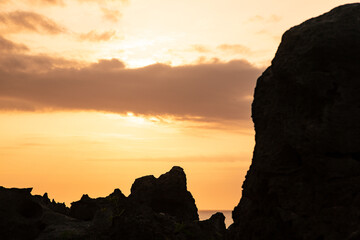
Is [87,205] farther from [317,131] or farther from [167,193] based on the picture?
[317,131]

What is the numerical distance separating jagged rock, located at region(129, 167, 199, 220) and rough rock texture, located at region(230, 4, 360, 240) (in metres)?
22.1

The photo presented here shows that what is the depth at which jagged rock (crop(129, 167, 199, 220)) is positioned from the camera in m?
42.8

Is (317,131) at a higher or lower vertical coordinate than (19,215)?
higher

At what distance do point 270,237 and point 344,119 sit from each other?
6.68m

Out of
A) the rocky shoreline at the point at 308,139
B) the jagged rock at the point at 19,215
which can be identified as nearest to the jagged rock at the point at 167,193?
the jagged rock at the point at 19,215

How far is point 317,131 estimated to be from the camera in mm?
18859

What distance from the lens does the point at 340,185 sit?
19.1m

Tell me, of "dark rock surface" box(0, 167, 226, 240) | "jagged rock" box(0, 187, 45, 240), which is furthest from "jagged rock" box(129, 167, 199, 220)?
"jagged rock" box(0, 187, 45, 240)

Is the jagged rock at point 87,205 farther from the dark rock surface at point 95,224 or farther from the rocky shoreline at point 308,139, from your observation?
the rocky shoreline at point 308,139

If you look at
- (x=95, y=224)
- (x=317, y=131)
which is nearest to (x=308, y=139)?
(x=317, y=131)

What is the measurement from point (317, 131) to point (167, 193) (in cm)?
2587

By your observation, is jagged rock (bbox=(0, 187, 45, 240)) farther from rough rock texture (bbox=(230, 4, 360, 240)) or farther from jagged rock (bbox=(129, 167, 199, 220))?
rough rock texture (bbox=(230, 4, 360, 240))

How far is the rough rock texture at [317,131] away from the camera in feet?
61.9

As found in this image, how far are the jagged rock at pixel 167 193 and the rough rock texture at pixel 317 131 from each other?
22142 millimetres
